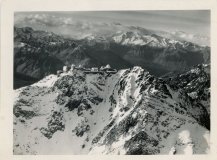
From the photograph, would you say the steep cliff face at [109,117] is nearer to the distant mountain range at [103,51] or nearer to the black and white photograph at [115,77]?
the black and white photograph at [115,77]

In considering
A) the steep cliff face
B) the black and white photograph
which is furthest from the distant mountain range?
the steep cliff face

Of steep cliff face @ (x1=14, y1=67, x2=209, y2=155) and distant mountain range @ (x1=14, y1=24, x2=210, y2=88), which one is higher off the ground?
distant mountain range @ (x1=14, y1=24, x2=210, y2=88)

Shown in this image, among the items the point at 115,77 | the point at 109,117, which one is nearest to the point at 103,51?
the point at 115,77

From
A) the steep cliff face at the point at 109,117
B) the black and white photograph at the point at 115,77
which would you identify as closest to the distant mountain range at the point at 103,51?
the black and white photograph at the point at 115,77

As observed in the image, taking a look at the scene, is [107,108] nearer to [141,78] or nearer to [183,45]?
[141,78]

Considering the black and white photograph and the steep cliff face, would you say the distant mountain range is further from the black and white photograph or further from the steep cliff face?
the steep cliff face

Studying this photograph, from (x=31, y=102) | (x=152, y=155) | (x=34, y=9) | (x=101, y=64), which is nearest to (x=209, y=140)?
(x=152, y=155)
